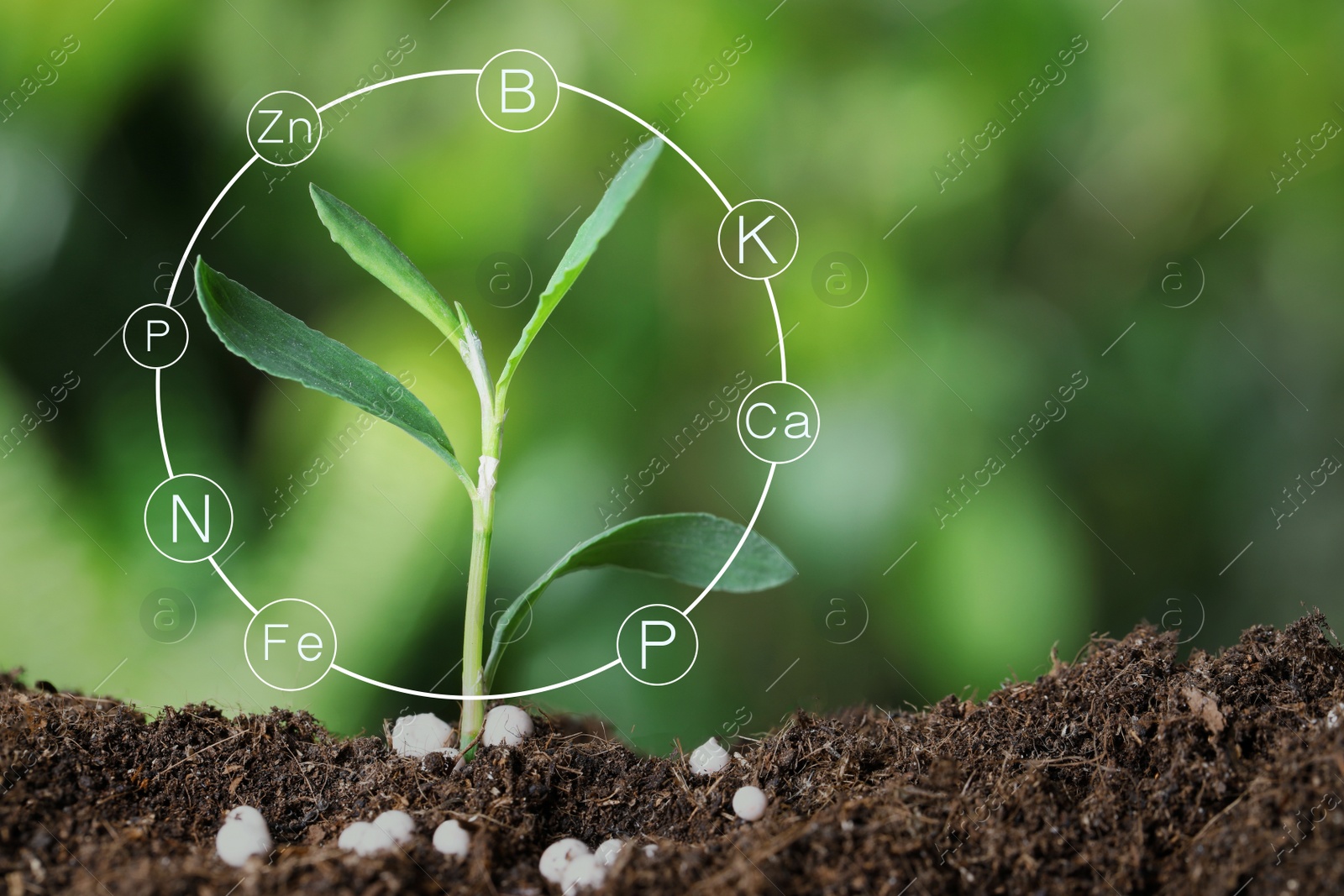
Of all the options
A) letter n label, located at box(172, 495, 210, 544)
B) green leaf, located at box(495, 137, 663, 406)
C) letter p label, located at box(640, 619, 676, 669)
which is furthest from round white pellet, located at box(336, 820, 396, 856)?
letter n label, located at box(172, 495, 210, 544)

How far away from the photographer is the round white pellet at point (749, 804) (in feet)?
2.49

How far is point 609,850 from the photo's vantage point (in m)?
0.73

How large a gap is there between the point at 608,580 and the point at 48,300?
0.86m

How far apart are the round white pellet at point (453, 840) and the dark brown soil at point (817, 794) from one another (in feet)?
0.03

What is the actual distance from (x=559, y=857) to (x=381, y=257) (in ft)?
1.59

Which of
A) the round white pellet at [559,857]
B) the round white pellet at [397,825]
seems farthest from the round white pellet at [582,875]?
the round white pellet at [397,825]

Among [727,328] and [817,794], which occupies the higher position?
[727,328]

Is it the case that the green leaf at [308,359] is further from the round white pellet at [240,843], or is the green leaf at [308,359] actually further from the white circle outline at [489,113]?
the white circle outline at [489,113]

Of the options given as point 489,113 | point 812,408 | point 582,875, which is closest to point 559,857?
point 582,875

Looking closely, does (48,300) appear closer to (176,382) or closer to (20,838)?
(176,382)

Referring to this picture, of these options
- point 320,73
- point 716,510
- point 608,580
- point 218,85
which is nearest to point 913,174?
point 716,510

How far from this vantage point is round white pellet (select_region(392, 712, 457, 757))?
33.8 inches

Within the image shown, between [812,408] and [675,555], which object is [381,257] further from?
[812,408]

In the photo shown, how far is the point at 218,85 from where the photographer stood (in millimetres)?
1313
